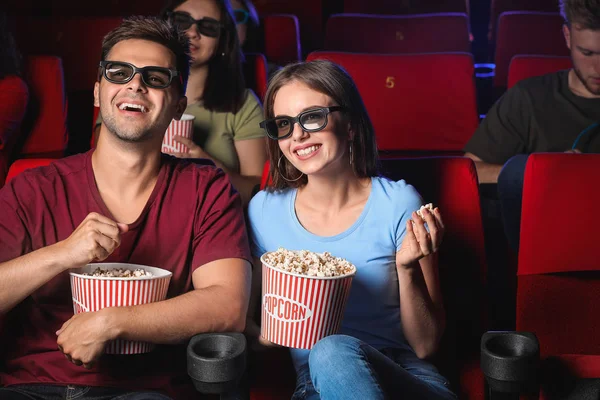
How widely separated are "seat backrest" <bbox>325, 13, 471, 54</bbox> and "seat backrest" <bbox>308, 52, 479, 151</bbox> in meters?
1.04

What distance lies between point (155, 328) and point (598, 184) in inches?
39.3

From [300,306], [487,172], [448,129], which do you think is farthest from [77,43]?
[300,306]

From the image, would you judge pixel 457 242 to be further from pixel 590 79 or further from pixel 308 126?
pixel 590 79

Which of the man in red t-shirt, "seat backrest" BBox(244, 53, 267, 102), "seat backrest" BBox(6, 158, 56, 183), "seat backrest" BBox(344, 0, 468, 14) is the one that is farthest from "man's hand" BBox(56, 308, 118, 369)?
"seat backrest" BBox(344, 0, 468, 14)

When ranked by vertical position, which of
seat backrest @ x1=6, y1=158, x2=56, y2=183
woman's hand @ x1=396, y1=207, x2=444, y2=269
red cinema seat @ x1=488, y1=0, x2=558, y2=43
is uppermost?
red cinema seat @ x1=488, y1=0, x2=558, y2=43

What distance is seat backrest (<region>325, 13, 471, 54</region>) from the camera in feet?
12.7

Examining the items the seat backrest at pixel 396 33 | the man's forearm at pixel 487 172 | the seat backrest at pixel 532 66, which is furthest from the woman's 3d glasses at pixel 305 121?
the seat backrest at pixel 396 33

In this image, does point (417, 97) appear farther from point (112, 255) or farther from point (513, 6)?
point (513, 6)

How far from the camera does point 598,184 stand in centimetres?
178

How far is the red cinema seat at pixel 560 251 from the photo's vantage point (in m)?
1.77

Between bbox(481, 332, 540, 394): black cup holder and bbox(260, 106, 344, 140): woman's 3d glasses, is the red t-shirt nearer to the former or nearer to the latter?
bbox(260, 106, 344, 140): woman's 3d glasses

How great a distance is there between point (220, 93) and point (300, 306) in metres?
1.38

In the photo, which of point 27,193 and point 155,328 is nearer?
point 155,328

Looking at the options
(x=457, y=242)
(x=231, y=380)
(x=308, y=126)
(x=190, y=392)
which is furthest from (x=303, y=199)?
(x=231, y=380)
